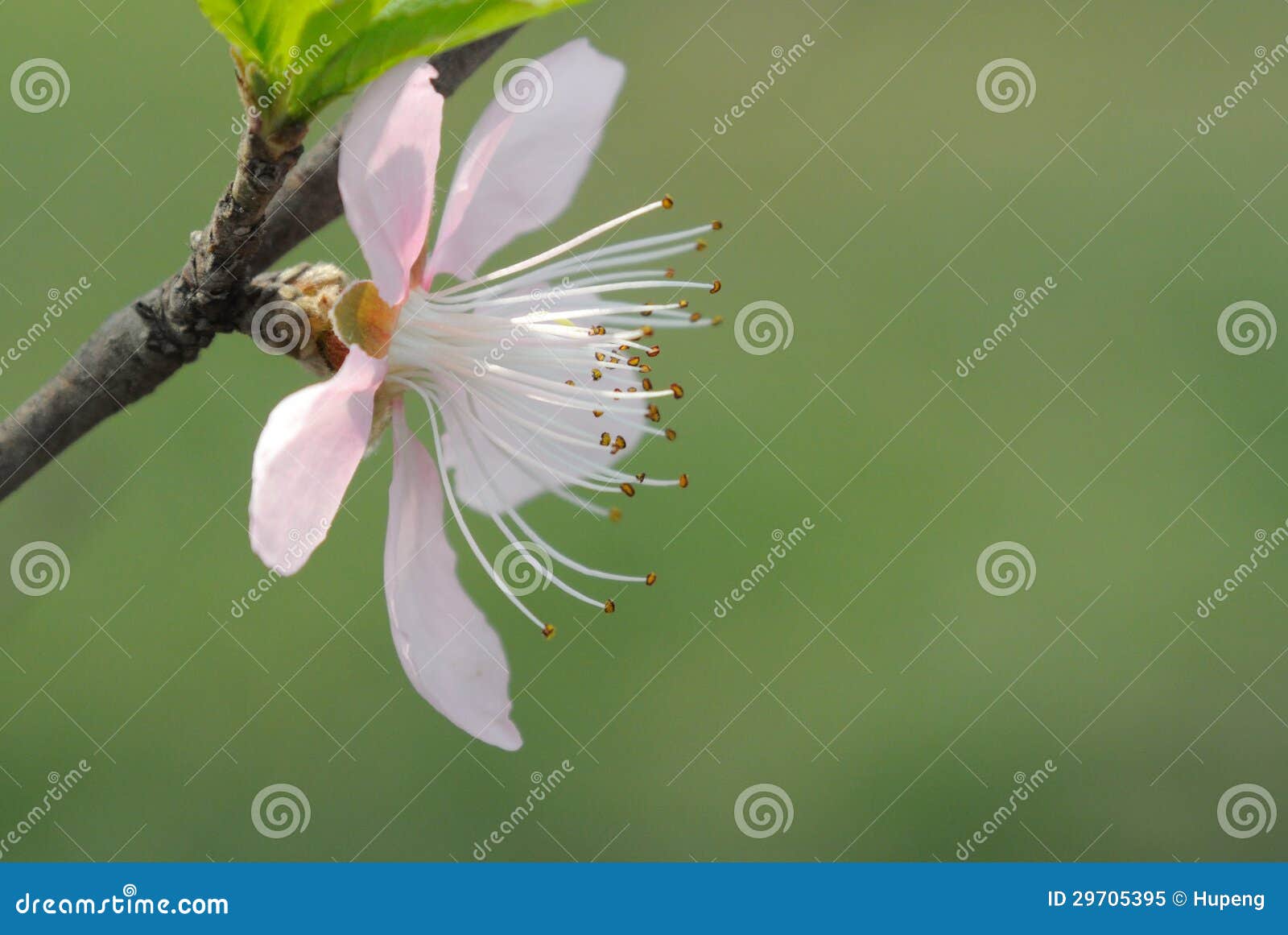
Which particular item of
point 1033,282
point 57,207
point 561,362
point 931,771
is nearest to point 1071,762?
point 931,771

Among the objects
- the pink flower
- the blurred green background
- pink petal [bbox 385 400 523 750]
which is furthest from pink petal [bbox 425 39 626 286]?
the blurred green background

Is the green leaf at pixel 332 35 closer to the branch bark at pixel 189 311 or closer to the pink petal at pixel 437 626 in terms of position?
the branch bark at pixel 189 311

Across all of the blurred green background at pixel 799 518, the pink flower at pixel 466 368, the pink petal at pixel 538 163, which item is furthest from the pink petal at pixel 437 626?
the blurred green background at pixel 799 518

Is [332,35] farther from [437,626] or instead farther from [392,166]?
[437,626]

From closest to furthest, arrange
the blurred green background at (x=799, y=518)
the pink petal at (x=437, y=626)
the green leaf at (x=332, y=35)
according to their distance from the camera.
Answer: the green leaf at (x=332, y=35) < the pink petal at (x=437, y=626) < the blurred green background at (x=799, y=518)

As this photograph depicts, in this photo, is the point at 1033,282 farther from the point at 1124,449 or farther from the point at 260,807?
the point at 260,807
